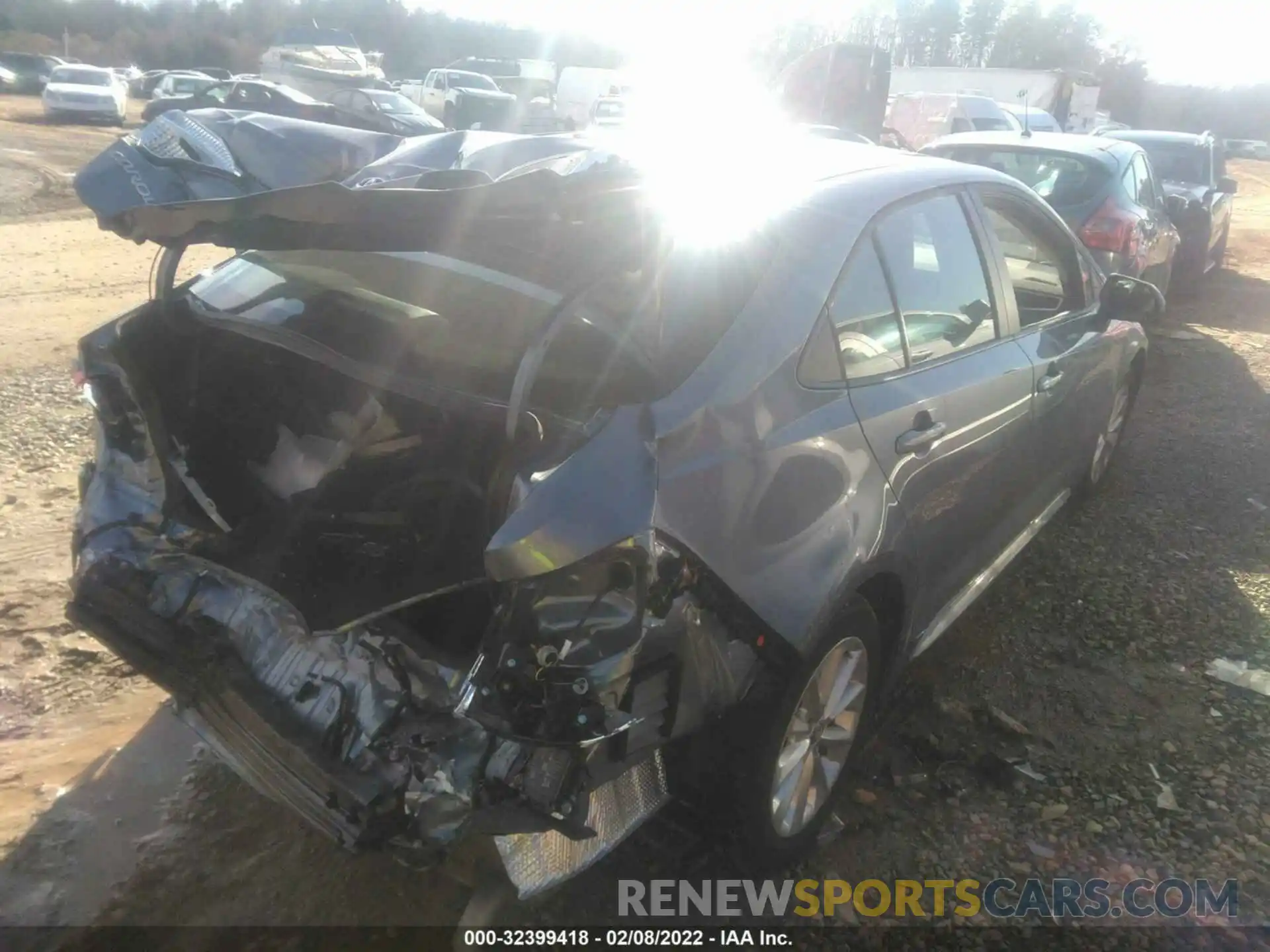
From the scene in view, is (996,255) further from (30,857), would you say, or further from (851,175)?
(30,857)

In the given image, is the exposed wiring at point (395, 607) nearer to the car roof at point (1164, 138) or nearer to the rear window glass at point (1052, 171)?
the rear window glass at point (1052, 171)

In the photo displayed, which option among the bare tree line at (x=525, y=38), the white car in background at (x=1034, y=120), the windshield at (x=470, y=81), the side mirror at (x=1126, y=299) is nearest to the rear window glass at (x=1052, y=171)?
the side mirror at (x=1126, y=299)

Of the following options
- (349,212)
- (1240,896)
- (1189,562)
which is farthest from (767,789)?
(1189,562)

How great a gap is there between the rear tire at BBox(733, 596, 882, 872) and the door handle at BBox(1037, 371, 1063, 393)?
133cm

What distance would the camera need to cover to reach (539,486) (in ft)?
6.24

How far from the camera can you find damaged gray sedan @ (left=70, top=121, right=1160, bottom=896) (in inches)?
75.9

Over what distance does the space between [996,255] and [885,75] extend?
11.1 m

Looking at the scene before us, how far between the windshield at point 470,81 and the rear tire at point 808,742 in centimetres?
2515

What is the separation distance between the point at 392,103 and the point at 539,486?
1808 cm

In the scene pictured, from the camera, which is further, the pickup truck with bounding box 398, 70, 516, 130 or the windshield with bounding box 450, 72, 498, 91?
the windshield with bounding box 450, 72, 498, 91

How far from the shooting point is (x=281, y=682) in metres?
2.23

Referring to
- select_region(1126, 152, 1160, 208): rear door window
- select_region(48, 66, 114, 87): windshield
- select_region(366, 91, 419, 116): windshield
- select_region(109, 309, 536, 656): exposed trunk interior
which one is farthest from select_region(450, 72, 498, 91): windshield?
select_region(109, 309, 536, 656): exposed trunk interior

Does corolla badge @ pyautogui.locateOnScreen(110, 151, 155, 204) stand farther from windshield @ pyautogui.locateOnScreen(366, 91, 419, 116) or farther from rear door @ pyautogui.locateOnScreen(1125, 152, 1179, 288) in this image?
windshield @ pyautogui.locateOnScreen(366, 91, 419, 116)

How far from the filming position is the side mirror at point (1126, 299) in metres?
4.15
